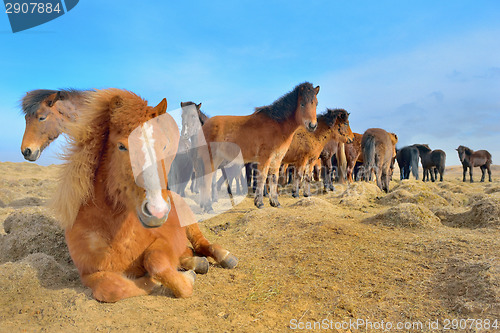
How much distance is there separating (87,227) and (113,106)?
1.02m

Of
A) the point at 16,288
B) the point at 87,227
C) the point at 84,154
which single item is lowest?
the point at 16,288

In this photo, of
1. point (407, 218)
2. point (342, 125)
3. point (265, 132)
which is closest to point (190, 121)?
point (265, 132)

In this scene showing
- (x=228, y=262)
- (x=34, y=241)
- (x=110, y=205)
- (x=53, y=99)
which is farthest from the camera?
(x=53, y=99)

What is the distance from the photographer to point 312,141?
11102 millimetres

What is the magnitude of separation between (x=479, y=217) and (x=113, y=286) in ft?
19.1

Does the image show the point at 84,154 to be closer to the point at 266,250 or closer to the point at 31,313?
the point at 31,313

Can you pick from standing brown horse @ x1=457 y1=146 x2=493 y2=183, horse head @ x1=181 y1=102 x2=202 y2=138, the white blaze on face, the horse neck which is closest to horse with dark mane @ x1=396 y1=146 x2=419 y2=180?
standing brown horse @ x1=457 y1=146 x2=493 y2=183

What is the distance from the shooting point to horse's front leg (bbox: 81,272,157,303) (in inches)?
90.6

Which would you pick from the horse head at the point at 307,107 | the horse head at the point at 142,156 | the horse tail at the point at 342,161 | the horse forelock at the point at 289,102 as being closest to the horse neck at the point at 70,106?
the horse forelock at the point at 289,102

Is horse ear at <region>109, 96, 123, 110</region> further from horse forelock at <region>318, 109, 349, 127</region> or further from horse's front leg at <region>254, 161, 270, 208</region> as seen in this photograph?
horse forelock at <region>318, 109, 349, 127</region>

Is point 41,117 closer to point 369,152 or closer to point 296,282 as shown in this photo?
point 296,282

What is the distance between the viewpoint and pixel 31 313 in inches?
89.1

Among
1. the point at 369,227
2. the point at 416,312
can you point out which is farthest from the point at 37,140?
the point at 416,312

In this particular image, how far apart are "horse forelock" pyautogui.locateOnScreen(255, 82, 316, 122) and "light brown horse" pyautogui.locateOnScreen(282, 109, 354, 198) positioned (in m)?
2.20
